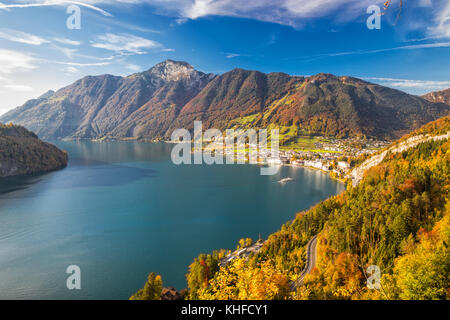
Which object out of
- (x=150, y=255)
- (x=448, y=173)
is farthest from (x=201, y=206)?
(x=448, y=173)

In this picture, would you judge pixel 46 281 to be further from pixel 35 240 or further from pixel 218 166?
pixel 218 166

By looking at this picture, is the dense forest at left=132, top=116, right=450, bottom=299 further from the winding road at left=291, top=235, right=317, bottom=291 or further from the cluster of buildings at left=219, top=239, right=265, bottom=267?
the cluster of buildings at left=219, top=239, right=265, bottom=267

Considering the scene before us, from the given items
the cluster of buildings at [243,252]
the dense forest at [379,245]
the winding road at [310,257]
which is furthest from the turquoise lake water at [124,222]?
A: the winding road at [310,257]

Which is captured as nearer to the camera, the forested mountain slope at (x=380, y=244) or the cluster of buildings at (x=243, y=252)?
the forested mountain slope at (x=380, y=244)

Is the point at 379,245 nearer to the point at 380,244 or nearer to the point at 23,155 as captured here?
the point at 380,244

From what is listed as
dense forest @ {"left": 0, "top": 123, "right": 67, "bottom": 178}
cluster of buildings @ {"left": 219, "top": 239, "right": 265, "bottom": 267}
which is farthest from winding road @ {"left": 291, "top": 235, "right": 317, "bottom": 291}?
dense forest @ {"left": 0, "top": 123, "right": 67, "bottom": 178}

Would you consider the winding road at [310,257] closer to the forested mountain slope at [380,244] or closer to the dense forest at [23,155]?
the forested mountain slope at [380,244]
